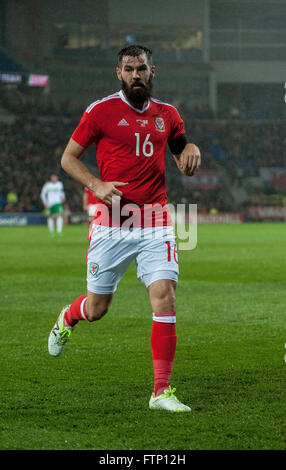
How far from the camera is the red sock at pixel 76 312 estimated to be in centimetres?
575

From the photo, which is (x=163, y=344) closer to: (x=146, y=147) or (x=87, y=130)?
(x=146, y=147)

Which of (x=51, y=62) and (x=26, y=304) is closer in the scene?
(x=26, y=304)

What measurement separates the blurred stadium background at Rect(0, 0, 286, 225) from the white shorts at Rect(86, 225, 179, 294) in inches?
1426

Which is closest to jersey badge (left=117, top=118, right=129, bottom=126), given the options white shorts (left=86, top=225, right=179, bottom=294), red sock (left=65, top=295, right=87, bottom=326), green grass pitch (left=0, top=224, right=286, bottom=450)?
white shorts (left=86, top=225, right=179, bottom=294)

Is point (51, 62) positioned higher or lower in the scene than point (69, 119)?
higher

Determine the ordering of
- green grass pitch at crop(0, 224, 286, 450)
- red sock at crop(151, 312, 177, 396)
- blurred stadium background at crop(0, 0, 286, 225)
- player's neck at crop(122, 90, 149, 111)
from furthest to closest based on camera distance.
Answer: blurred stadium background at crop(0, 0, 286, 225)
player's neck at crop(122, 90, 149, 111)
red sock at crop(151, 312, 177, 396)
green grass pitch at crop(0, 224, 286, 450)

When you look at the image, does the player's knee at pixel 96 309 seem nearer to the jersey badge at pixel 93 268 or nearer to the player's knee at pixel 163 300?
the jersey badge at pixel 93 268

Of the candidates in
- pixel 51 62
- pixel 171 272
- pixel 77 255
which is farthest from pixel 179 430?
pixel 51 62

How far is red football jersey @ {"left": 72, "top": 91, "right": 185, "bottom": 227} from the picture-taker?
5.03 meters

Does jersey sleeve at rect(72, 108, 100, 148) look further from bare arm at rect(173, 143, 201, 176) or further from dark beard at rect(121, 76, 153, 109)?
bare arm at rect(173, 143, 201, 176)

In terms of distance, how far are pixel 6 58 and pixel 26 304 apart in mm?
38075

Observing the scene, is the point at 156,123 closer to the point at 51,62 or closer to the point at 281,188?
the point at 281,188

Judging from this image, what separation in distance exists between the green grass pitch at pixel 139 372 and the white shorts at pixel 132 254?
771 mm

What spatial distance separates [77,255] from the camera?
57.8 ft
